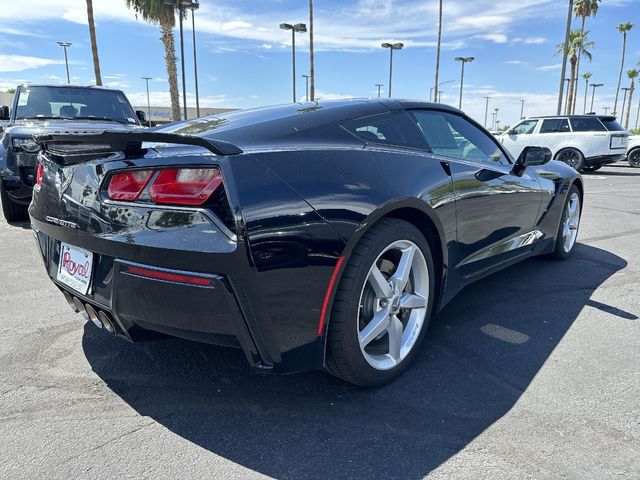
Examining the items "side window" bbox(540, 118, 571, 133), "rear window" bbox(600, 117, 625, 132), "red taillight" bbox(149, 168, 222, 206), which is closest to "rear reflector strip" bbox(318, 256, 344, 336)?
"red taillight" bbox(149, 168, 222, 206)

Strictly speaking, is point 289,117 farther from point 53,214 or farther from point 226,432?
point 226,432

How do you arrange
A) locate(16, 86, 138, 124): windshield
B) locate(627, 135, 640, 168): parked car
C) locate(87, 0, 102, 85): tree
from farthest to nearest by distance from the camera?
locate(87, 0, 102, 85): tree, locate(627, 135, 640, 168): parked car, locate(16, 86, 138, 124): windshield

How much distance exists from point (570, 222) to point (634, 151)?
14456 millimetres

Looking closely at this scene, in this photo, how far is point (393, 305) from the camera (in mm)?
2385

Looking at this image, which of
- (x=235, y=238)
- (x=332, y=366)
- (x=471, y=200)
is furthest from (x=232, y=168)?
(x=471, y=200)

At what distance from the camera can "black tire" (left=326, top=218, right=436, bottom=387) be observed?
2053mm

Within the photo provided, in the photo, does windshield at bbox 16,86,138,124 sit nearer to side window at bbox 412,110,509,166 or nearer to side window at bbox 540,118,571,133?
side window at bbox 412,110,509,166

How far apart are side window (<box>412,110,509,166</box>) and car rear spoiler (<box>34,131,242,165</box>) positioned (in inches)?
57.2

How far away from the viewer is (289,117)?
2.38m

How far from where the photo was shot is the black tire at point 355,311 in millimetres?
2053

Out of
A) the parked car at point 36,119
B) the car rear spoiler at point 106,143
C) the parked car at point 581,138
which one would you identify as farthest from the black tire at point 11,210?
the parked car at point 581,138

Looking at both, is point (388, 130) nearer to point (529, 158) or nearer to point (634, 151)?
point (529, 158)

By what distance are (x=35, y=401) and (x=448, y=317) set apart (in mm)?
2451

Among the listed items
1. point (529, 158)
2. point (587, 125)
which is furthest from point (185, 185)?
point (587, 125)
